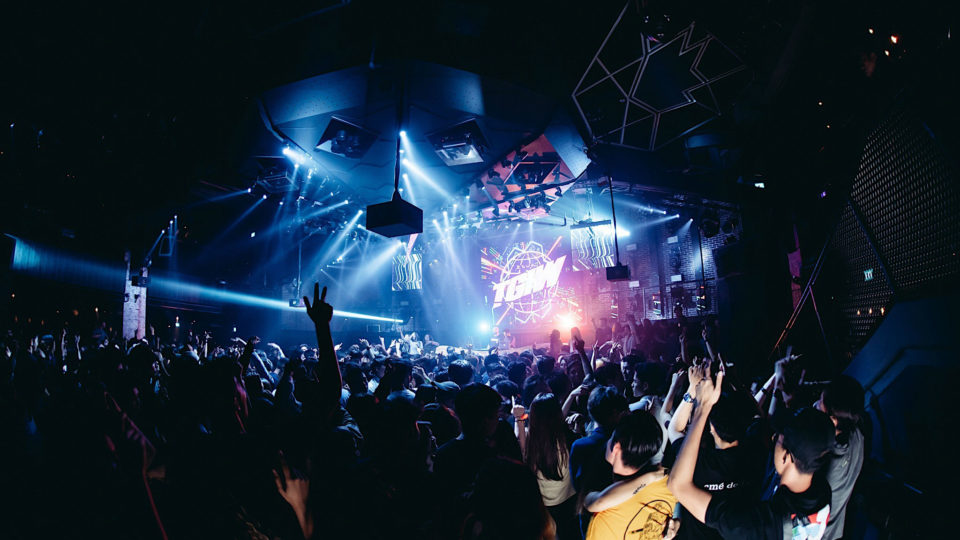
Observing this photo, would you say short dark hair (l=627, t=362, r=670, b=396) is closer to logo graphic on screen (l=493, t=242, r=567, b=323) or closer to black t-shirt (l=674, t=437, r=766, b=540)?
black t-shirt (l=674, t=437, r=766, b=540)

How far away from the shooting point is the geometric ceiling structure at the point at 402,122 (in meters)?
5.77

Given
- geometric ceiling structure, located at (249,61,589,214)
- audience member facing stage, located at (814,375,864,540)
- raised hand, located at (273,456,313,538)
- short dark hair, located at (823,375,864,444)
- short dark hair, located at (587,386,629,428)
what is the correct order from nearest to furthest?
raised hand, located at (273,456,313,538), audience member facing stage, located at (814,375,864,540), short dark hair, located at (823,375,864,444), short dark hair, located at (587,386,629,428), geometric ceiling structure, located at (249,61,589,214)

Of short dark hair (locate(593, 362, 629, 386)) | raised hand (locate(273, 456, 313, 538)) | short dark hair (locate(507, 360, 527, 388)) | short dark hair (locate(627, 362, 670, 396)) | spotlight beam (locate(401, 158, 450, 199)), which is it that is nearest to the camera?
raised hand (locate(273, 456, 313, 538))

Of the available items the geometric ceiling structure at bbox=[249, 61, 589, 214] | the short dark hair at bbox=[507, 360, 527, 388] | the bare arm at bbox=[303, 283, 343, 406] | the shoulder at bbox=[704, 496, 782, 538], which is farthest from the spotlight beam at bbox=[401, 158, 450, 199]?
the shoulder at bbox=[704, 496, 782, 538]

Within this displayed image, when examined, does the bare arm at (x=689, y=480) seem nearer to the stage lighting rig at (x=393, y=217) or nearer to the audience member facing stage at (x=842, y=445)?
the audience member facing stage at (x=842, y=445)

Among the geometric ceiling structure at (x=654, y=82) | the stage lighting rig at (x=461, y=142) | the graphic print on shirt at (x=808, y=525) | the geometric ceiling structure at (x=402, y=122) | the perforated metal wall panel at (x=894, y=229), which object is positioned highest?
the geometric ceiling structure at (x=654, y=82)

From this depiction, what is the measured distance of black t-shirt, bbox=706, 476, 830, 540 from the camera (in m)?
1.64

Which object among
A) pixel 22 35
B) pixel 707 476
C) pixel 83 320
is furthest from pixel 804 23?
pixel 83 320

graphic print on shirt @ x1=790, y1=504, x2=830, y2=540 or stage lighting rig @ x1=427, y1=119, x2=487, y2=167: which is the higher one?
stage lighting rig @ x1=427, y1=119, x2=487, y2=167

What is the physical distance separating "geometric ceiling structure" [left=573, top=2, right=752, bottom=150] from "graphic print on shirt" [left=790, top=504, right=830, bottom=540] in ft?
18.5

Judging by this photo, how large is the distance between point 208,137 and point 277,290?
9.67 meters

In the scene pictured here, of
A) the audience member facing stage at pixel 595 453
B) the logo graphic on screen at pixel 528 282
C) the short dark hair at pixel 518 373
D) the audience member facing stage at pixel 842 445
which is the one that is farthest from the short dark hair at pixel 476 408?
the logo graphic on screen at pixel 528 282

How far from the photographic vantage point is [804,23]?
6301 mm

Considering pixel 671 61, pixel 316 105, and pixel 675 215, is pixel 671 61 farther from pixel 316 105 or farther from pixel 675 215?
pixel 675 215
